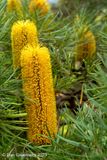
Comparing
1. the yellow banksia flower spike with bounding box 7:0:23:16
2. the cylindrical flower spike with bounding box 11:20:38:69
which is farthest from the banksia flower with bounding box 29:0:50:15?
the cylindrical flower spike with bounding box 11:20:38:69

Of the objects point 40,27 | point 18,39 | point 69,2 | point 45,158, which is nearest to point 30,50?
point 18,39

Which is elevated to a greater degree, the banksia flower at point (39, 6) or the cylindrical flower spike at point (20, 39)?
the banksia flower at point (39, 6)

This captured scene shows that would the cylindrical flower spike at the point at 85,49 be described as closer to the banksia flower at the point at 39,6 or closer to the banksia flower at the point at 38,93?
the banksia flower at the point at 39,6

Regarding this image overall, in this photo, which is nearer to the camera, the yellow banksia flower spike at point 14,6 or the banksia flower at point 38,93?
the banksia flower at point 38,93

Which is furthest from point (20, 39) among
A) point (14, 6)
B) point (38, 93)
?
point (14, 6)

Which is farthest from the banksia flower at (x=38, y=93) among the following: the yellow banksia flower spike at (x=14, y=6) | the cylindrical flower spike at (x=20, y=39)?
the yellow banksia flower spike at (x=14, y=6)
